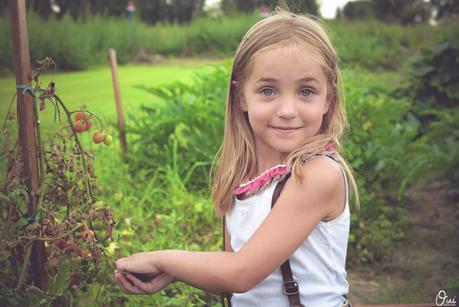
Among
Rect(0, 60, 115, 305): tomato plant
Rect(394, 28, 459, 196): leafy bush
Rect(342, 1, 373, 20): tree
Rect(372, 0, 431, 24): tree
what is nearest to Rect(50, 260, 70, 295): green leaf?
Rect(0, 60, 115, 305): tomato plant

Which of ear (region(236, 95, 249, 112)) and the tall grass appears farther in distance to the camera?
the tall grass

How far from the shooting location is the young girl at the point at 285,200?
1389 millimetres

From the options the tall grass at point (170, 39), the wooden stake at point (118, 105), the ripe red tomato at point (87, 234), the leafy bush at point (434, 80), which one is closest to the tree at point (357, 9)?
the tall grass at point (170, 39)

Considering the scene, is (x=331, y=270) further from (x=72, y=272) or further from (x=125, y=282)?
(x=72, y=272)

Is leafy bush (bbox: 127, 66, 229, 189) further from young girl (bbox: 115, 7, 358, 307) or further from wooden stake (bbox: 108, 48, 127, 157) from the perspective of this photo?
young girl (bbox: 115, 7, 358, 307)

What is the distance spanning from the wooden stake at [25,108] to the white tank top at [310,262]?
1.86 feet

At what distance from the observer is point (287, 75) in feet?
4.71

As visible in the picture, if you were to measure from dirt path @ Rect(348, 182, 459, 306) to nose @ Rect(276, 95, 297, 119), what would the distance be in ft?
5.10

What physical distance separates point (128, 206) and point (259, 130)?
74.8 inches

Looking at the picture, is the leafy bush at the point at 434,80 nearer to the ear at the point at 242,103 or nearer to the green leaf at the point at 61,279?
the ear at the point at 242,103

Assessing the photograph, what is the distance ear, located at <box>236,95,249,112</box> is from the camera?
164cm

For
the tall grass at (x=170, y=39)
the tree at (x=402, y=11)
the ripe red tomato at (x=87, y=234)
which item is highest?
the tree at (x=402, y=11)

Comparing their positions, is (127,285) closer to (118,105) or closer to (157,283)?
(157,283)
